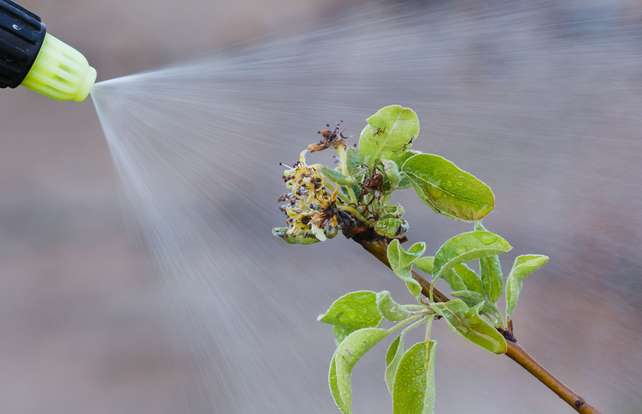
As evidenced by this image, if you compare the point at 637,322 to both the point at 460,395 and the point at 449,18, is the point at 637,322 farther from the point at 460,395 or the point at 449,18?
the point at 449,18

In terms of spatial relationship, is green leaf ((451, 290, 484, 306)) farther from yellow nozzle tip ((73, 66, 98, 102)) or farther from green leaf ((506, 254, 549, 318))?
yellow nozzle tip ((73, 66, 98, 102))

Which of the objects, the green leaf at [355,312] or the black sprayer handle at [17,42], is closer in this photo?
the green leaf at [355,312]

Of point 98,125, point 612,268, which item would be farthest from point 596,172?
point 98,125

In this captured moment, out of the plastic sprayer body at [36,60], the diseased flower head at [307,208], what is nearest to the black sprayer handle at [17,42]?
the plastic sprayer body at [36,60]

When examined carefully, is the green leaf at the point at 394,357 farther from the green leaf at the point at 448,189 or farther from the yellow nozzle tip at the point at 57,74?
the yellow nozzle tip at the point at 57,74

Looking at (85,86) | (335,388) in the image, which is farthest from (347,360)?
(85,86)
